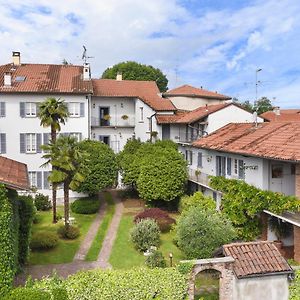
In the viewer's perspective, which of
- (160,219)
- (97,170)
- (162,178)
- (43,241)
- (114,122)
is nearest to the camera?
(43,241)

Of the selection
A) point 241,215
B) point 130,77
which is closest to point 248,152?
point 241,215

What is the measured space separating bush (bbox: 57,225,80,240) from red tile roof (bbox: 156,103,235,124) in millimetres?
14294

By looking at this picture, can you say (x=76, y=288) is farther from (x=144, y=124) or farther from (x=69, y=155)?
(x=144, y=124)

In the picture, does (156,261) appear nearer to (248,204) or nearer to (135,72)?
(248,204)

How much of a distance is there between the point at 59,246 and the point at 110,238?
339 centimetres

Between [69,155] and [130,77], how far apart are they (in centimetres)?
3824

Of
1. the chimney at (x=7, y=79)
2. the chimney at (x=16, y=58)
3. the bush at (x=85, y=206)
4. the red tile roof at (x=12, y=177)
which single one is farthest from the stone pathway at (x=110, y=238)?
the chimney at (x=16, y=58)

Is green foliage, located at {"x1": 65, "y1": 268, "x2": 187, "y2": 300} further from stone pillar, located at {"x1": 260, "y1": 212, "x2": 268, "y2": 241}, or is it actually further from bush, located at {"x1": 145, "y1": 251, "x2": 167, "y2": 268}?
stone pillar, located at {"x1": 260, "y1": 212, "x2": 268, "y2": 241}

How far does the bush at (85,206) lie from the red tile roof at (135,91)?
452 inches

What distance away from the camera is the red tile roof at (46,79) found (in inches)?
1436

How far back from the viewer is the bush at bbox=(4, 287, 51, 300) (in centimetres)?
1306

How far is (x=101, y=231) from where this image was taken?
27578 mm

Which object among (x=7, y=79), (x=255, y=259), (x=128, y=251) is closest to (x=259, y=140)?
(x=128, y=251)

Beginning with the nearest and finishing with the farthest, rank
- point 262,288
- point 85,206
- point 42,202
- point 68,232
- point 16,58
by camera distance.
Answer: point 262,288, point 68,232, point 85,206, point 42,202, point 16,58
